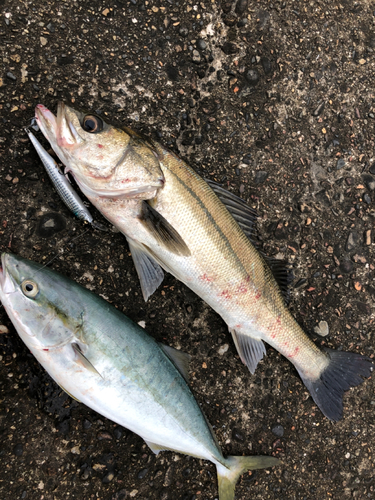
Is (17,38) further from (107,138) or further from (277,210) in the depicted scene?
(277,210)

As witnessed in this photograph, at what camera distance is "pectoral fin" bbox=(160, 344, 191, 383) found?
8.43 feet

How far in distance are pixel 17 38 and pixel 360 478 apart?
4803 mm

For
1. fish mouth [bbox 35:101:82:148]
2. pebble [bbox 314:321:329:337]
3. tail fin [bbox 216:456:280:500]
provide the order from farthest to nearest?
pebble [bbox 314:321:329:337] → tail fin [bbox 216:456:280:500] → fish mouth [bbox 35:101:82:148]

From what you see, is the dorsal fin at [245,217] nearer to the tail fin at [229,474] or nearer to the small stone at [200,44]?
the small stone at [200,44]

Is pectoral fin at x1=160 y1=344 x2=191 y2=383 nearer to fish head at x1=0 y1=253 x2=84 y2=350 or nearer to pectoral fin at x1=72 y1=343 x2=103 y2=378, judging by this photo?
pectoral fin at x1=72 y1=343 x2=103 y2=378

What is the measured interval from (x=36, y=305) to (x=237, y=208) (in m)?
1.61

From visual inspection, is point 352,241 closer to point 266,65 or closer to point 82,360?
point 266,65

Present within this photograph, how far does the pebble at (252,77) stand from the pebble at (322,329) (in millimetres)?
2266

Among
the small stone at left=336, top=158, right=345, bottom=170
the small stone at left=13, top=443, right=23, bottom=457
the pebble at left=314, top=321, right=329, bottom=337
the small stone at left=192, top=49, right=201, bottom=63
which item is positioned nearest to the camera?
the small stone at left=13, top=443, right=23, bottom=457

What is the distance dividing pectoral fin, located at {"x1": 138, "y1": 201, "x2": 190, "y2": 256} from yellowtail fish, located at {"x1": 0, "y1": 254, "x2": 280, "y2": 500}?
587 mm

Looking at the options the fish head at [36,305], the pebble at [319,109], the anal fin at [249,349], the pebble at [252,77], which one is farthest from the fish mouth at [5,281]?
the pebble at [319,109]

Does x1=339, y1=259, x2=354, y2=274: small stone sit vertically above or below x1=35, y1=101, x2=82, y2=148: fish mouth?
below

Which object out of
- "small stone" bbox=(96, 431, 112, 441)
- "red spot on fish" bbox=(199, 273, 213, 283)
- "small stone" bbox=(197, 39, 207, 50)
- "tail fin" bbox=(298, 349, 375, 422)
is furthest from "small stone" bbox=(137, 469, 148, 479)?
"small stone" bbox=(197, 39, 207, 50)

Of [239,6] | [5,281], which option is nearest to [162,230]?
[5,281]
